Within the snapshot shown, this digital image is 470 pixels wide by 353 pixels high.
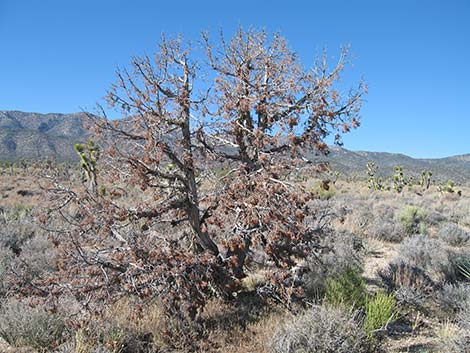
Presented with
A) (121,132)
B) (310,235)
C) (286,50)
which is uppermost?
(286,50)

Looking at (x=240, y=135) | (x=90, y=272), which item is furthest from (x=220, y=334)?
(x=240, y=135)

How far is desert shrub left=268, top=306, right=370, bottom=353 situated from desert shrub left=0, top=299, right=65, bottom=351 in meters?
2.84

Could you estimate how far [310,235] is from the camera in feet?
20.3

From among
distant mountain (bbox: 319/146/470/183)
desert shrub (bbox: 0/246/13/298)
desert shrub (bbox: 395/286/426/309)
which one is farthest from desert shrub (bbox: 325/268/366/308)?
distant mountain (bbox: 319/146/470/183)

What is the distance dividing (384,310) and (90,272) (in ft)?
13.7

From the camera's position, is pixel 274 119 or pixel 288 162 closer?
pixel 288 162

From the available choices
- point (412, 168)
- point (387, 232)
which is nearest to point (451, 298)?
point (387, 232)

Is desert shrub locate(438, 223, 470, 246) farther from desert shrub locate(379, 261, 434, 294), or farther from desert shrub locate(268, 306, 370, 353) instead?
desert shrub locate(268, 306, 370, 353)

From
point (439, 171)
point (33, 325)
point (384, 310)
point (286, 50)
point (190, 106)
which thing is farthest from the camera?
point (439, 171)

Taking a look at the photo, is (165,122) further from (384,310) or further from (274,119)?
(384,310)

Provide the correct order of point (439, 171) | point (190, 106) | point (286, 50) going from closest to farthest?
1. point (190, 106)
2. point (286, 50)
3. point (439, 171)

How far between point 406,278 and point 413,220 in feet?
26.2

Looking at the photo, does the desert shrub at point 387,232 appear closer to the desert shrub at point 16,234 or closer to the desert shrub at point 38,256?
the desert shrub at point 38,256

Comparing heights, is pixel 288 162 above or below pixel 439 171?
below
